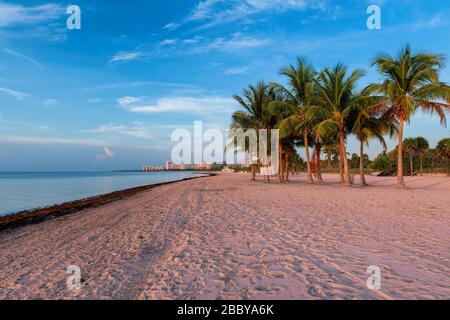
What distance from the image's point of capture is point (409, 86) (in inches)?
637

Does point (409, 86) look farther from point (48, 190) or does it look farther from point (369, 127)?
point (48, 190)

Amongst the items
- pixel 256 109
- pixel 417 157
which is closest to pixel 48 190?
pixel 256 109

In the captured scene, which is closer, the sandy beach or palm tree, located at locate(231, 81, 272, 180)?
the sandy beach

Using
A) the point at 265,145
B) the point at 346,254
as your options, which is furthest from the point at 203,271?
the point at 265,145

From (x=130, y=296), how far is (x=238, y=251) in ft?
6.91

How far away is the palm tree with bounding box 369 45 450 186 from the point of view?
15.2 metres

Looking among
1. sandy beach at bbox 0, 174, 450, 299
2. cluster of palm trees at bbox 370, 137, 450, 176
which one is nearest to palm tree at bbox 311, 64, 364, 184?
sandy beach at bbox 0, 174, 450, 299

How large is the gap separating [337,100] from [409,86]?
4.48 metres

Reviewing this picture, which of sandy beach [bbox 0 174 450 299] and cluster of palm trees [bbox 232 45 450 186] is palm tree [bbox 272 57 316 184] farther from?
sandy beach [bbox 0 174 450 299]

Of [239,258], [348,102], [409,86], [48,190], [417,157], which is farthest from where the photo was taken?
[417,157]

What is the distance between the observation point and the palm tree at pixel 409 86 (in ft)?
50.0

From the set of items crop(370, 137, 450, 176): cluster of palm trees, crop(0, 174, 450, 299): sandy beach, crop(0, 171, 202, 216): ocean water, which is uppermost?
crop(370, 137, 450, 176): cluster of palm trees

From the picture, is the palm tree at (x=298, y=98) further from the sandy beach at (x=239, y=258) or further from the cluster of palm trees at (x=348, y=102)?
the sandy beach at (x=239, y=258)
